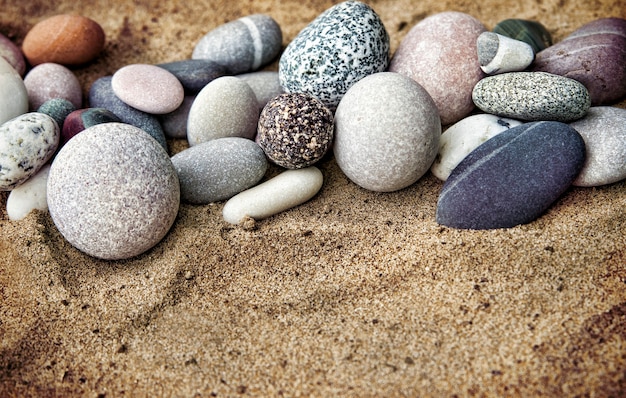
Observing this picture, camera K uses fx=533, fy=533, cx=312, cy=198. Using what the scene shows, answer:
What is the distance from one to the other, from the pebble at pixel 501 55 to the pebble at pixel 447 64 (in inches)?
3.2

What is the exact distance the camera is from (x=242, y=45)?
128 inches

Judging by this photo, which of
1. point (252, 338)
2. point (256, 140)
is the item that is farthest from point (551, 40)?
point (252, 338)

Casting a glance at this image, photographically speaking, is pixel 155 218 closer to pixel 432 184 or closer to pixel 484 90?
pixel 432 184

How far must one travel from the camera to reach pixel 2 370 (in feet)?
6.70

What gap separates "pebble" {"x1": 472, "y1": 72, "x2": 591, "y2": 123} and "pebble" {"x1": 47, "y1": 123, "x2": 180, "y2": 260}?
163 centimetres

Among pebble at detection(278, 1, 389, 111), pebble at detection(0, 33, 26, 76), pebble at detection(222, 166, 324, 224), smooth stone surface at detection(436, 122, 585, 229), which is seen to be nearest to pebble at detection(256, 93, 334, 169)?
pebble at detection(222, 166, 324, 224)

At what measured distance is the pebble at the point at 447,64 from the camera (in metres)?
2.79

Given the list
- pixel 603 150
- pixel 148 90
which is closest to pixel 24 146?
pixel 148 90

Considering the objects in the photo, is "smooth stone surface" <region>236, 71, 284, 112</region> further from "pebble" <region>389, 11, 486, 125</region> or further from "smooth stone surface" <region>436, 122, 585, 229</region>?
"smooth stone surface" <region>436, 122, 585, 229</region>

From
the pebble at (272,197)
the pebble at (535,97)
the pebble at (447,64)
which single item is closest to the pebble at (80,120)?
the pebble at (272,197)

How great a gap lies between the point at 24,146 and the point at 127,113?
22.8 inches

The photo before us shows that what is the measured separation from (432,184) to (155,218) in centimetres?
134

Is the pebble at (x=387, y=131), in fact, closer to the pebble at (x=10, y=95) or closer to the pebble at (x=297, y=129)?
the pebble at (x=297, y=129)

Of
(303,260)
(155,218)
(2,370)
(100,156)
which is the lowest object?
(2,370)
